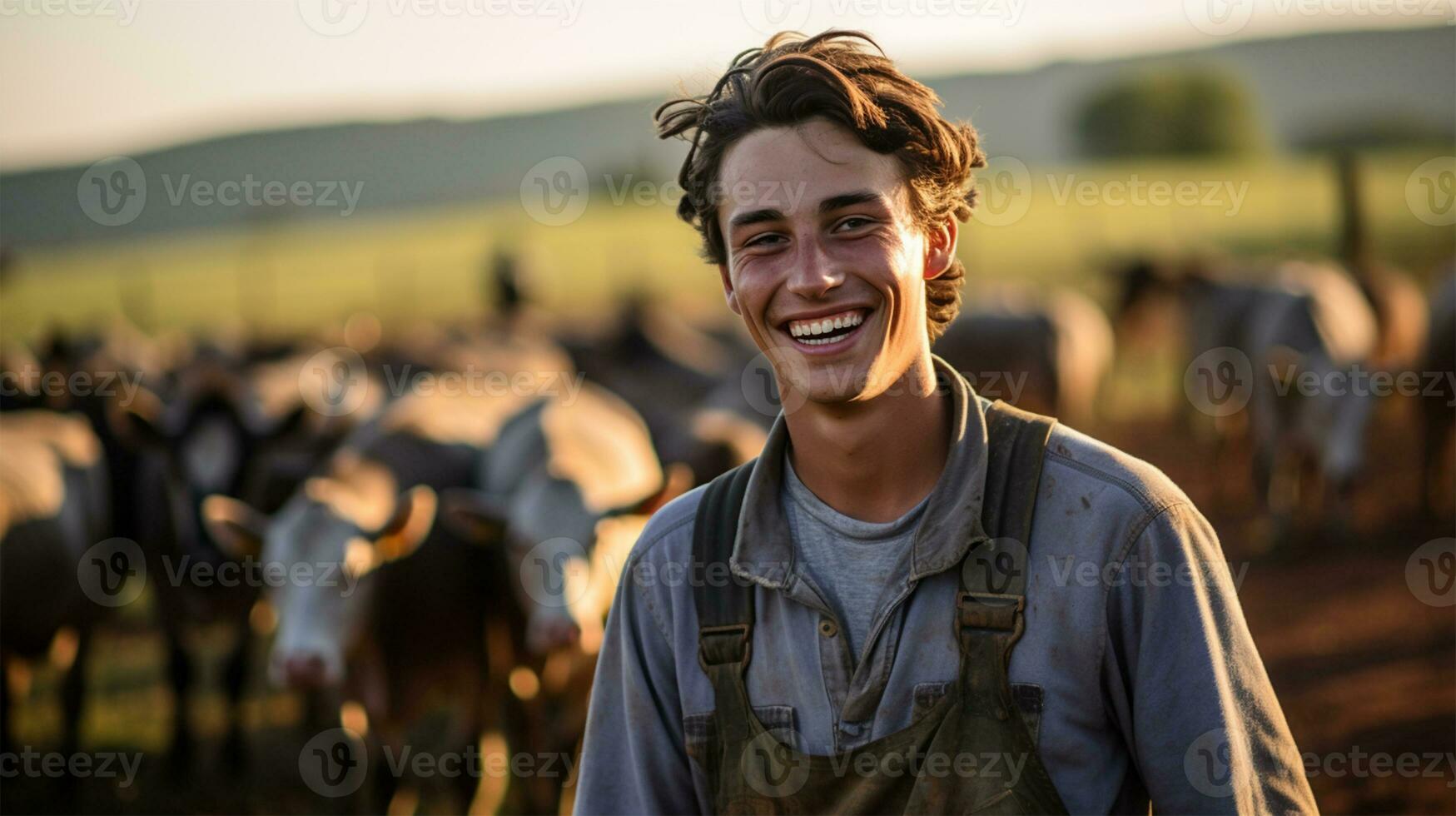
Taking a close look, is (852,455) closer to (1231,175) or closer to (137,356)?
(137,356)

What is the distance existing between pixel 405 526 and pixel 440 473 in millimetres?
1280

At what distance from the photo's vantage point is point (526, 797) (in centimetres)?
731

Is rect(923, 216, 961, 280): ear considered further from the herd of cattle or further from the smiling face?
the herd of cattle

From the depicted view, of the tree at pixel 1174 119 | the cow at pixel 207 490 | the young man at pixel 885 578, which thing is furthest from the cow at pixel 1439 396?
the tree at pixel 1174 119

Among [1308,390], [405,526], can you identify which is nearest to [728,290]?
[405,526]

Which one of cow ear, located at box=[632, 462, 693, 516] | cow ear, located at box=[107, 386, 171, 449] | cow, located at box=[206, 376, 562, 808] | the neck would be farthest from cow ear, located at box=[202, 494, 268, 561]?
the neck

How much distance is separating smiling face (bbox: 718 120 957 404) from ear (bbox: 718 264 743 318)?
0.13 metres

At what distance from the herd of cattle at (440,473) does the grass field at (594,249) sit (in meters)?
14.8

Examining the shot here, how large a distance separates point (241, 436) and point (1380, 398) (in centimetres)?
953

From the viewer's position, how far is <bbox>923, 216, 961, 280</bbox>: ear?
2.68 metres

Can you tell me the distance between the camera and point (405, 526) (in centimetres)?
680

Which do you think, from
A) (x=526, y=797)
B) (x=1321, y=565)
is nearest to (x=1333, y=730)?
(x=1321, y=565)

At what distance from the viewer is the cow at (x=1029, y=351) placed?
572 inches

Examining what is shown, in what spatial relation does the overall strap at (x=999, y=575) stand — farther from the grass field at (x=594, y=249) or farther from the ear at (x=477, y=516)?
the grass field at (x=594, y=249)
